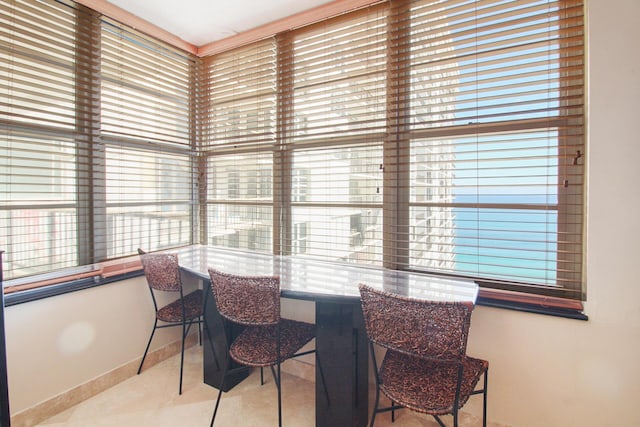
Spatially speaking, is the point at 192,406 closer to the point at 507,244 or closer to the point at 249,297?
the point at 249,297

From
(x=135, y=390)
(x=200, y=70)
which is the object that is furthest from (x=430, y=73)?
(x=135, y=390)

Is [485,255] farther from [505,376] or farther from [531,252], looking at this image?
[505,376]

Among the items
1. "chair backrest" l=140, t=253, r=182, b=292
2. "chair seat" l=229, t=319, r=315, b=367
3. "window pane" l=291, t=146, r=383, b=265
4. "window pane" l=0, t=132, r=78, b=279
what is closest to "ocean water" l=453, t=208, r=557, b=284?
"window pane" l=291, t=146, r=383, b=265

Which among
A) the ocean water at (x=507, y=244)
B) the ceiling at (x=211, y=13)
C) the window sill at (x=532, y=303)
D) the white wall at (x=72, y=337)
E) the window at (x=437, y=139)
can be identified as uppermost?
the ceiling at (x=211, y=13)

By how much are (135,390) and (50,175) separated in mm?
1479

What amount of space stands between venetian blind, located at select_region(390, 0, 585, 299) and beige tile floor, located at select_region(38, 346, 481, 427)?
95 cm

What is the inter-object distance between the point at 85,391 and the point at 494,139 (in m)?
2.89

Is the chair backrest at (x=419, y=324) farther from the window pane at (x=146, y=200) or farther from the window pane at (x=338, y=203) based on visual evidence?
the window pane at (x=146, y=200)

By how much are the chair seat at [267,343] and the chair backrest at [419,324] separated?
0.56 meters

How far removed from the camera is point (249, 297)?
1479 mm

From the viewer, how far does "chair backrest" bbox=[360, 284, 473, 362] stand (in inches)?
43.7

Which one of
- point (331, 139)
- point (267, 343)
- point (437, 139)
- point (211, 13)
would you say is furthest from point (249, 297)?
point (211, 13)

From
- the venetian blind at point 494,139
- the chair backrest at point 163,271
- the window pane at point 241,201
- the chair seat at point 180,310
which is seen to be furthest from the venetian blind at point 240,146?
the venetian blind at point 494,139

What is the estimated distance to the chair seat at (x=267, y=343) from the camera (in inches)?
61.1
